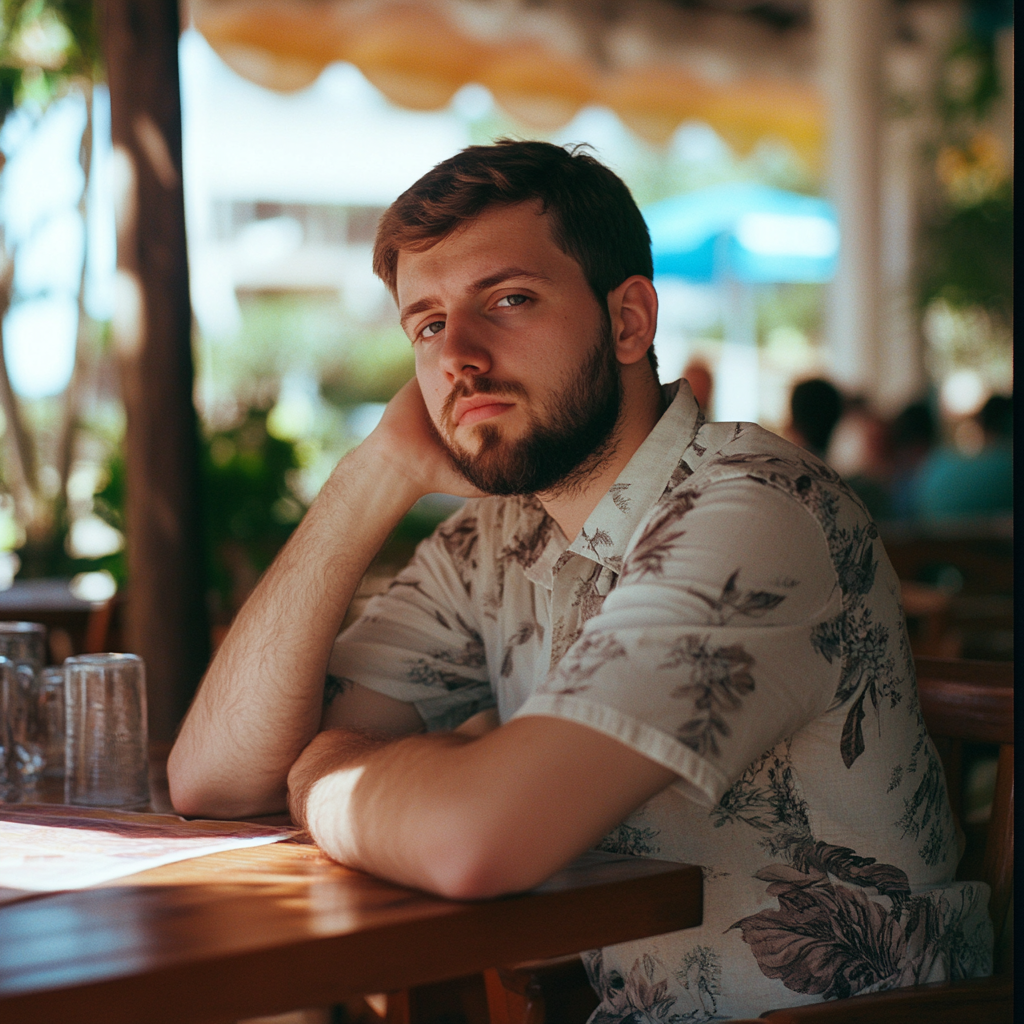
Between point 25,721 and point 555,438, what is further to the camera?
point 25,721

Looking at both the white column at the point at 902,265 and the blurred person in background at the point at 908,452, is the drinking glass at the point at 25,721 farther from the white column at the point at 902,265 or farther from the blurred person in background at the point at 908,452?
the white column at the point at 902,265

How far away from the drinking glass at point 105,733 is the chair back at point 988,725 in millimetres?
974

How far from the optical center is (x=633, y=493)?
4.77ft

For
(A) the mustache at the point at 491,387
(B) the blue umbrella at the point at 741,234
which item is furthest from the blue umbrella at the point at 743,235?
(A) the mustache at the point at 491,387

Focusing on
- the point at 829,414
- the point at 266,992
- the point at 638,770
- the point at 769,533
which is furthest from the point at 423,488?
the point at 829,414

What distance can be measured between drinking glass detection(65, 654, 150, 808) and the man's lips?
52 centimetres

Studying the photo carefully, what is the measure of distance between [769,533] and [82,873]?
0.70 meters

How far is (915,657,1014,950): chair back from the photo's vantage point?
133 cm

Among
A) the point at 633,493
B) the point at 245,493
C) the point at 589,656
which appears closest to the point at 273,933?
the point at 589,656

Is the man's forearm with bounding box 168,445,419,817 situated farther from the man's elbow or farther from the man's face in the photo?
the man's face

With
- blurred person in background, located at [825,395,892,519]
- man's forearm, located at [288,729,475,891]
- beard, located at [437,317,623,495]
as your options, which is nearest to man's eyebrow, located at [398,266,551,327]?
beard, located at [437,317,623,495]

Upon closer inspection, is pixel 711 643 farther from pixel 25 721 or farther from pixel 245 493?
pixel 245 493

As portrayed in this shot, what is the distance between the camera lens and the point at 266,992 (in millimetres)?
827

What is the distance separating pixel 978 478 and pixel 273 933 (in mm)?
5396
